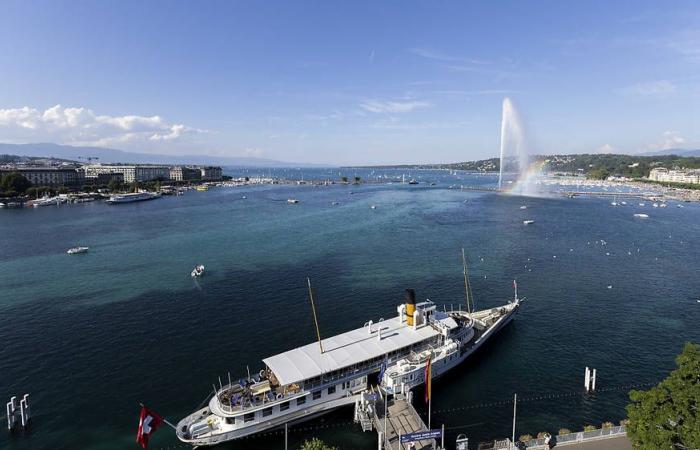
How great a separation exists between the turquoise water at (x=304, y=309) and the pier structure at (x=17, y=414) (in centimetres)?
68

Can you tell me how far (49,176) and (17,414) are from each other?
191945 mm

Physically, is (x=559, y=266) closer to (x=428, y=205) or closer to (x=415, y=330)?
(x=415, y=330)

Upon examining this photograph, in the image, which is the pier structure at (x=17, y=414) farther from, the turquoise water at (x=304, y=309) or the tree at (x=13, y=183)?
the tree at (x=13, y=183)

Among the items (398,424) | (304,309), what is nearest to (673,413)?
(398,424)

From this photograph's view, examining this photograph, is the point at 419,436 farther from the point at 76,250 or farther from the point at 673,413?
the point at 76,250

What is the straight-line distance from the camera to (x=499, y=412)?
26.5 metres

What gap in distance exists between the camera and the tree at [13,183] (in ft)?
483

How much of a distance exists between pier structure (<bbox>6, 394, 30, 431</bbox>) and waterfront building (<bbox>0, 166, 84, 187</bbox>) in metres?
177

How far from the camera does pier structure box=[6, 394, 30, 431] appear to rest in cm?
2466

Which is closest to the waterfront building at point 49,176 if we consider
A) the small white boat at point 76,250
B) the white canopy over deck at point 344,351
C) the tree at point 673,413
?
the small white boat at point 76,250

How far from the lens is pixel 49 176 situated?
7008 inches

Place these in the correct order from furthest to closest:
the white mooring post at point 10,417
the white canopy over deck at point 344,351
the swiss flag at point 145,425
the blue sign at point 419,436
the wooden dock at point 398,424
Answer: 1. the white canopy over deck at point 344,351
2. the white mooring post at point 10,417
3. the wooden dock at point 398,424
4. the blue sign at point 419,436
5. the swiss flag at point 145,425

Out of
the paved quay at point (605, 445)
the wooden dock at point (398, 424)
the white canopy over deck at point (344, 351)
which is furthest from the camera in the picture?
the white canopy over deck at point (344, 351)

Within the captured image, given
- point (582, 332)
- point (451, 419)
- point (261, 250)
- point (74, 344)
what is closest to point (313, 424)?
point (451, 419)
